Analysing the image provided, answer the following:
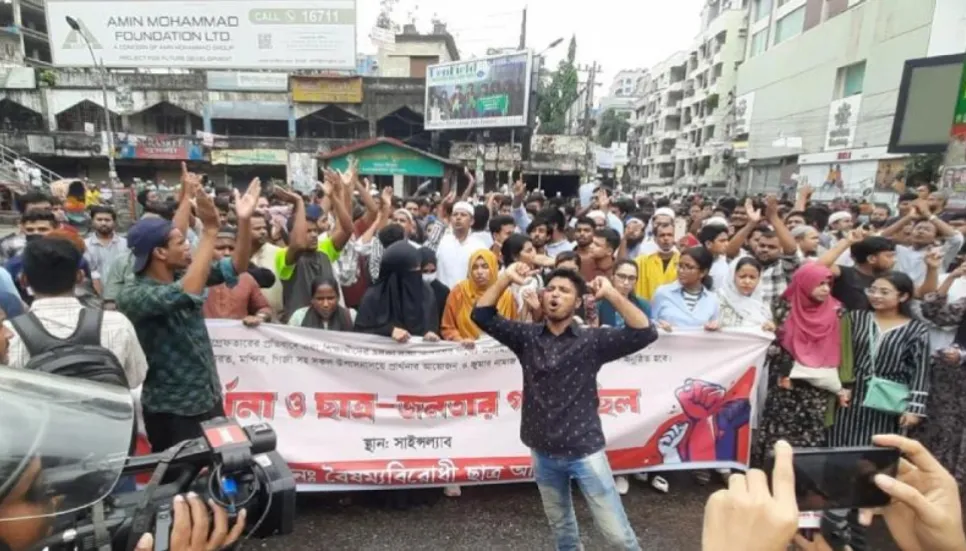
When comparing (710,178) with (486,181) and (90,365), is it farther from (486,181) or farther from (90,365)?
(90,365)

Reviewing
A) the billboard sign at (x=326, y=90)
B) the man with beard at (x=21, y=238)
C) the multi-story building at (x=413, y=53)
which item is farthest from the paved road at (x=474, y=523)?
the multi-story building at (x=413, y=53)

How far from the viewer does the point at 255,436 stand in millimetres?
1418

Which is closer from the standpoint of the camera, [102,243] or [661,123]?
[102,243]

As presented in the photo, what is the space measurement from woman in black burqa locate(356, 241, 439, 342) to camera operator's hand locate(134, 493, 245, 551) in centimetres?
225

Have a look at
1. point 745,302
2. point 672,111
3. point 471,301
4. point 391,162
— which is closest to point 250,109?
point 391,162

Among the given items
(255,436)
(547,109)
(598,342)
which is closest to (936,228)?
(598,342)

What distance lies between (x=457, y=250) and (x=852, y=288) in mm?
3096

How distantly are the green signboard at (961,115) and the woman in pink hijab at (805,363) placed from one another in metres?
10.1

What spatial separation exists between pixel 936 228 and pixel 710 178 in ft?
132

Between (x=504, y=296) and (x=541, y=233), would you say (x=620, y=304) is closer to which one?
(x=504, y=296)

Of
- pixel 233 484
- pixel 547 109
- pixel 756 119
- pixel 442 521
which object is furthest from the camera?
pixel 547 109

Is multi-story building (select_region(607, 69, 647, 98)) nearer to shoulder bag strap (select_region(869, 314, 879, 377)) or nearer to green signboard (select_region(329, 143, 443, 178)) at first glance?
green signboard (select_region(329, 143, 443, 178))

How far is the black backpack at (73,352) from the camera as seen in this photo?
202 centimetres

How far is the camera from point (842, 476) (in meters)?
1.08
